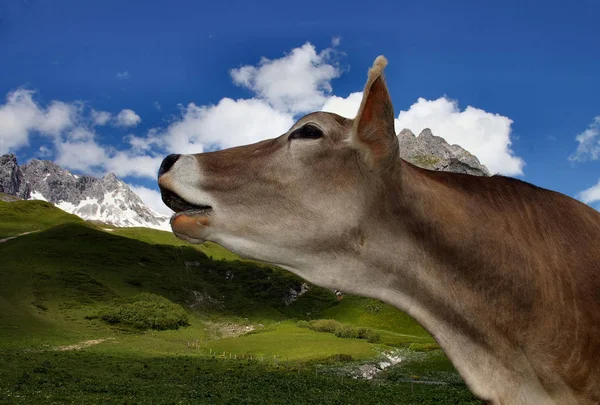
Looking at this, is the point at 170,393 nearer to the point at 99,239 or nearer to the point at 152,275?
the point at 152,275

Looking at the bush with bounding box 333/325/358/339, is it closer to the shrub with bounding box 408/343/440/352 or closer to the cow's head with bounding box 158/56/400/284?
the shrub with bounding box 408/343/440/352

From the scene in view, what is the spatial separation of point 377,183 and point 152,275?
4939 inches

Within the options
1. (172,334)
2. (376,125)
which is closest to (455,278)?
(376,125)

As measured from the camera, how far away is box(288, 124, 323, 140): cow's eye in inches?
161

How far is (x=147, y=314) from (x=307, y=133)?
301 feet

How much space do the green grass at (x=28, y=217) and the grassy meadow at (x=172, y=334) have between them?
0.78 metres

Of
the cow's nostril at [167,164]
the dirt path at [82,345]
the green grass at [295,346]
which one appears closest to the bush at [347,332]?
the green grass at [295,346]

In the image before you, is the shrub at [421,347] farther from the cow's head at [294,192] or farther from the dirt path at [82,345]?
the cow's head at [294,192]

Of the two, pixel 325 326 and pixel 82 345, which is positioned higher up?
pixel 325 326

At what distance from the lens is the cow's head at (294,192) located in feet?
12.6

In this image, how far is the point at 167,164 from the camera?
4.01 metres

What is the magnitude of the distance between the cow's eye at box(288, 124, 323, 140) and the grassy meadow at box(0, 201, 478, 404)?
47.1 ft

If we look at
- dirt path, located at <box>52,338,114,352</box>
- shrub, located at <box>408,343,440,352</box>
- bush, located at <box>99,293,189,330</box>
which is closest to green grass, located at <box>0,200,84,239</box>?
bush, located at <box>99,293,189,330</box>

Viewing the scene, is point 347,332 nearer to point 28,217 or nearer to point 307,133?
point 307,133
